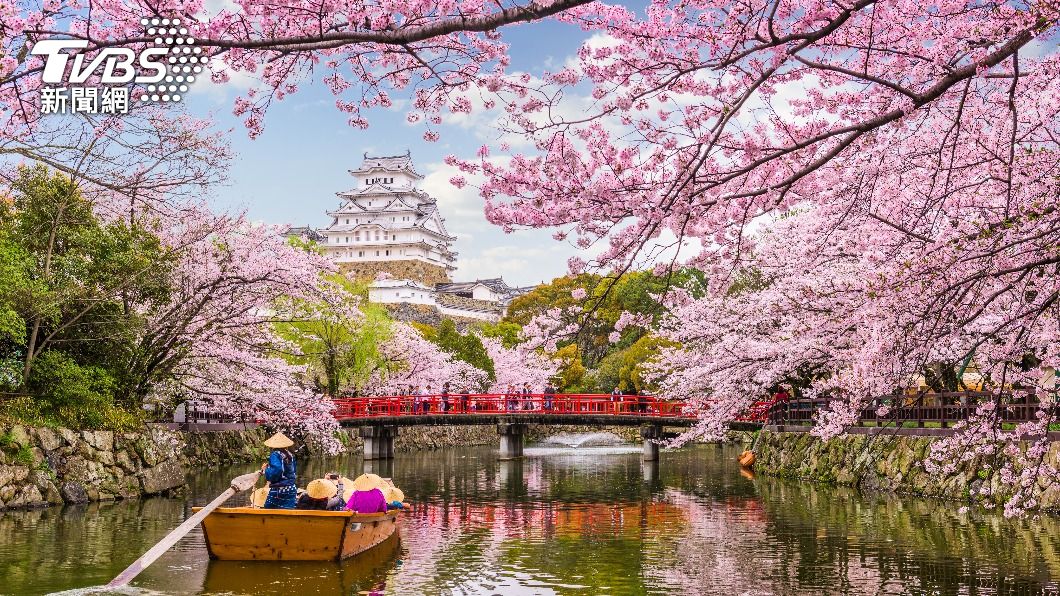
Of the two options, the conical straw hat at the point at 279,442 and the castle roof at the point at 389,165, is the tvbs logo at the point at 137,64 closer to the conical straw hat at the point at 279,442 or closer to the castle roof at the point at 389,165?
the conical straw hat at the point at 279,442

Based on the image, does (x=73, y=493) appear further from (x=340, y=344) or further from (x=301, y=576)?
(x=340, y=344)

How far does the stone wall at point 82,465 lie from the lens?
17.1 meters

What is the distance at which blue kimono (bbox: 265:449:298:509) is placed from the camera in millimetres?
12883

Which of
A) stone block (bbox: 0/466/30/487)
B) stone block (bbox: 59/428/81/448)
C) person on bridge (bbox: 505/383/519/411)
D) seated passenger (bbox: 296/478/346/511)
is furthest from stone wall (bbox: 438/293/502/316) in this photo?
seated passenger (bbox: 296/478/346/511)

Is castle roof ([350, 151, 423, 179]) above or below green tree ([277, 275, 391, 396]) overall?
above

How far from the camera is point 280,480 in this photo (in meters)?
13.0

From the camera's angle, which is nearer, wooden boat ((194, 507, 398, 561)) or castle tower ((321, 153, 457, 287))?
wooden boat ((194, 507, 398, 561))

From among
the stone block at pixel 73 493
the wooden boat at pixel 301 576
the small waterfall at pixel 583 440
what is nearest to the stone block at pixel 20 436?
the stone block at pixel 73 493

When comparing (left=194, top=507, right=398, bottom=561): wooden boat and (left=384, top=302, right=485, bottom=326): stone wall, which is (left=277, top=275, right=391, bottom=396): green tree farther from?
(left=384, top=302, right=485, bottom=326): stone wall

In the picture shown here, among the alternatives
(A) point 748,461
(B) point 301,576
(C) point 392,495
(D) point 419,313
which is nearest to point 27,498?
(C) point 392,495

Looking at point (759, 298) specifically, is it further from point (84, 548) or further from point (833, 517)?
point (84, 548)

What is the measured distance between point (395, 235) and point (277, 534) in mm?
76860

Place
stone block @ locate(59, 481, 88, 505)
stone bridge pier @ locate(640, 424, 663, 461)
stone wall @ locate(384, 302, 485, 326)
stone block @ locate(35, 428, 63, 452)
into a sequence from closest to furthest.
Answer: stone block @ locate(35, 428, 63, 452), stone block @ locate(59, 481, 88, 505), stone bridge pier @ locate(640, 424, 663, 461), stone wall @ locate(384, 302, 485, 326)

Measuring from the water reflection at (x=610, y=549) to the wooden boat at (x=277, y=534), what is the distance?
0.18 m
